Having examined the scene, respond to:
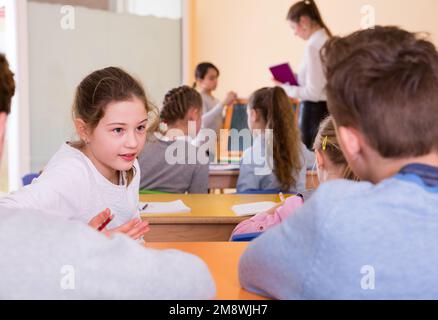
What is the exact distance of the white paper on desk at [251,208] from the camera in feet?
7.79

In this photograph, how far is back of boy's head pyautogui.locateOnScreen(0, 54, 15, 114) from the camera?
3.18ft

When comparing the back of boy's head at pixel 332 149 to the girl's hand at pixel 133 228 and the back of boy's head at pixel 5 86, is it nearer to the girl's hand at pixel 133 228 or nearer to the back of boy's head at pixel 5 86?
the girl's hand at pixel 133 228

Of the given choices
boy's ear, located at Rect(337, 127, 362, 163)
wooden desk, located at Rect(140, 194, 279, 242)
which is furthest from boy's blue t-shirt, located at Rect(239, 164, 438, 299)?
wooden desk, located at Rect(140, 194, 279, 242)

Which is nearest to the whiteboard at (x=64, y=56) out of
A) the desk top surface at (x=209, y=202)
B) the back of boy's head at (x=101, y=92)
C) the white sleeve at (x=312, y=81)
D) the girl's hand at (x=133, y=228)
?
the white sleeve at (x=312, y=81)

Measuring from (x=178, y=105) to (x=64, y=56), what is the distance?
185cm

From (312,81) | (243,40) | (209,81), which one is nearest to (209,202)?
(312,81)

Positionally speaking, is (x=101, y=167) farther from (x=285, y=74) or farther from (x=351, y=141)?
(x=285, y=74)

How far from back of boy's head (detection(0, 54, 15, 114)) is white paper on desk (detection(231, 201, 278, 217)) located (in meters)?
1.45

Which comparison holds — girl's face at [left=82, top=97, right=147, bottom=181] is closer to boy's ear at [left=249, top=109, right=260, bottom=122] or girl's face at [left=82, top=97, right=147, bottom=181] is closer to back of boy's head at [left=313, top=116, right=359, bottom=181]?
back of boy's head at [left=313, top=116, right=359, bottom=181]

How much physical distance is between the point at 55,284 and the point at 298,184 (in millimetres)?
2645

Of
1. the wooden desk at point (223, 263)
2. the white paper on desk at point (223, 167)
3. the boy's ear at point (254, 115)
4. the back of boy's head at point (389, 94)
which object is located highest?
the back of boy's head at point (389, 94)

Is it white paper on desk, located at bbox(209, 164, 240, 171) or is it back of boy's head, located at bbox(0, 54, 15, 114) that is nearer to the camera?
back of boy's head, located at bbox(0, 54, 15, 114)

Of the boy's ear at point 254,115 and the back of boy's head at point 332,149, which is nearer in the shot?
the back of boy's head at point 332,149

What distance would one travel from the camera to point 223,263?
1358 millimetres
